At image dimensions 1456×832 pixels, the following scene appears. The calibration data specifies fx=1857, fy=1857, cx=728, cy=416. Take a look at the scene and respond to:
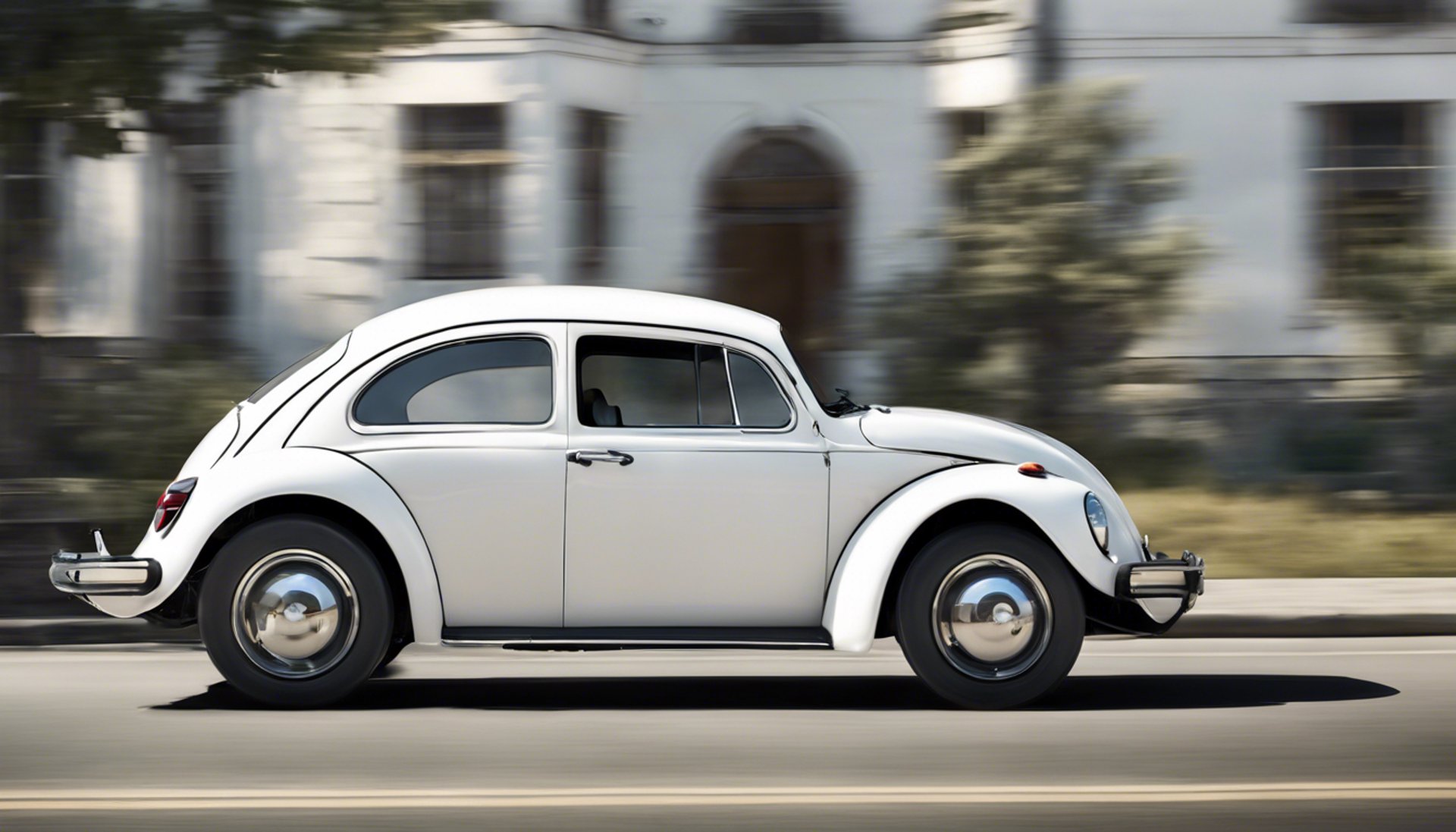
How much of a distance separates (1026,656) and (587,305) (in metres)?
2.24

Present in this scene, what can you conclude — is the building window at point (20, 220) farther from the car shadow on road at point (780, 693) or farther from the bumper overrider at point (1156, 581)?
the bumper overrider at point (1156, 581)

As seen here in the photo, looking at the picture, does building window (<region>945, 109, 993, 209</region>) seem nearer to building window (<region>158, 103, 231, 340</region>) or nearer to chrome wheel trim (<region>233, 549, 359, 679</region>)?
building window (<region>158, 103, 231, 340</region>)

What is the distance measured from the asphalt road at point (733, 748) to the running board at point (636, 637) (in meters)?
0.31

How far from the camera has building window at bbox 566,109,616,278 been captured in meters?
18.1

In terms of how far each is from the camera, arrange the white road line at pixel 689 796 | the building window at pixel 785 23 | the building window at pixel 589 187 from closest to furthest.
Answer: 1. the white road line at pixel 689 796
2. the building window at pixel 589 187
3. the building window at pixel 785 23

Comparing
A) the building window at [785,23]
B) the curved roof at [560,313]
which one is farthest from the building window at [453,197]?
the curved roof at [560,313]

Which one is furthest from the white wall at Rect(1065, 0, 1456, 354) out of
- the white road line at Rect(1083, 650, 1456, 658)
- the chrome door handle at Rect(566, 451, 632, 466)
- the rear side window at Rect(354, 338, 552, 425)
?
the chrome door handle at Rect(566, 451, 632, 466)

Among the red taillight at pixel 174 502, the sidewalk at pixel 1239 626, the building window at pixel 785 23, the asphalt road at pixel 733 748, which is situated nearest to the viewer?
the asphalt road at pixel 733 748

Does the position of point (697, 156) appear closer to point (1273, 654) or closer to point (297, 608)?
point (1273, 654)

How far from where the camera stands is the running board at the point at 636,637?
719 cm

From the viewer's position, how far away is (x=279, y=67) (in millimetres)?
12844

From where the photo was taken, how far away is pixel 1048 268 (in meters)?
14.5

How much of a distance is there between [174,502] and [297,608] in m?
0.66

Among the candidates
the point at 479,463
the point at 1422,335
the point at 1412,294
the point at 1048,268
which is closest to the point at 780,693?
the point at 479,463
